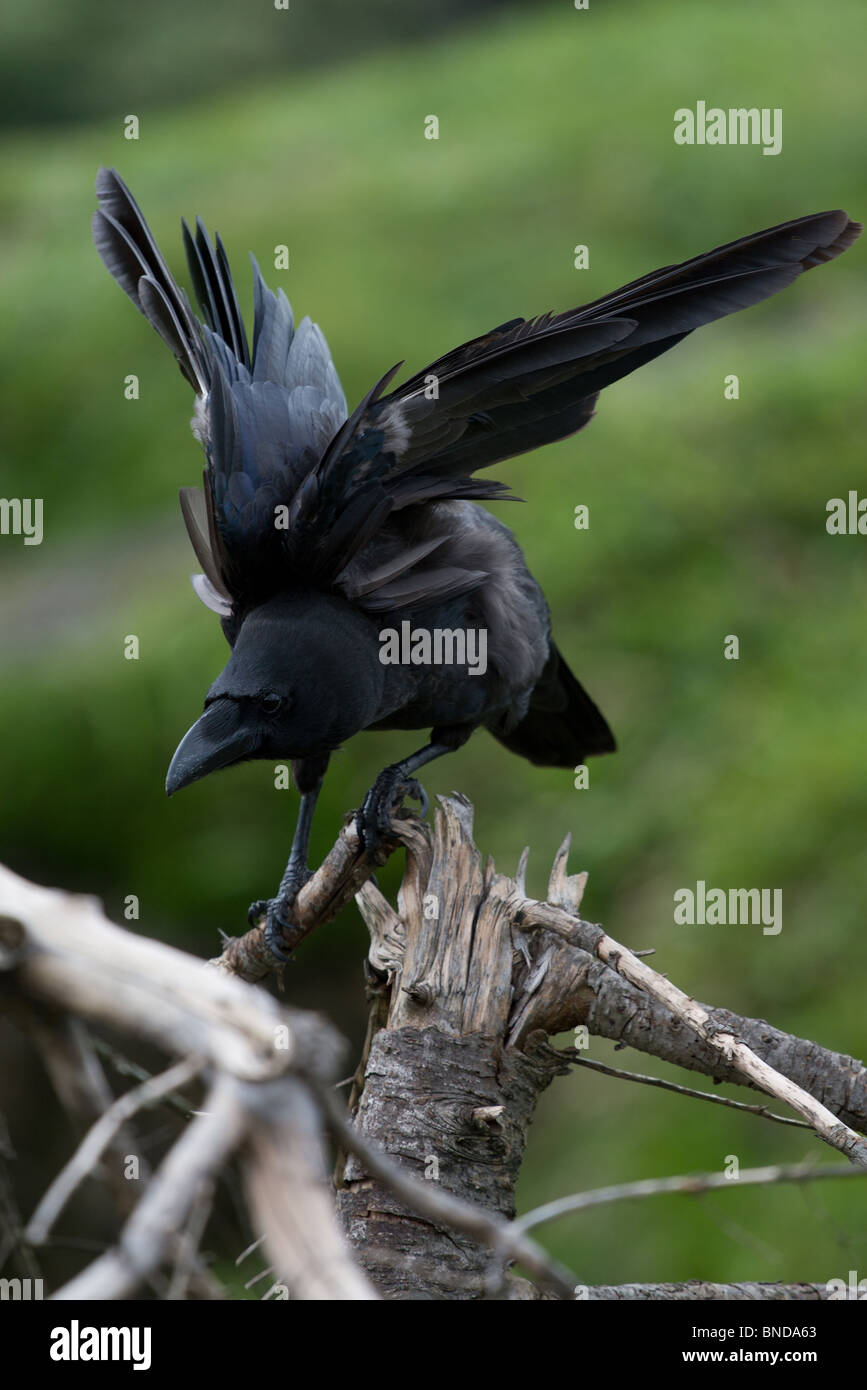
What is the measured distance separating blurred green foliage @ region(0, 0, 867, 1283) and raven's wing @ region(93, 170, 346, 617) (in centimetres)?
188

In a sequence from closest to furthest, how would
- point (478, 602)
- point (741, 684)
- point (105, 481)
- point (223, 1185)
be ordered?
point (223, 1185) → point (478, 602) → point (741, 684) → point (105, 481)

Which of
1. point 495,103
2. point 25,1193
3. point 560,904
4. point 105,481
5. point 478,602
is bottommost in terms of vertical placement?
point 25,1193

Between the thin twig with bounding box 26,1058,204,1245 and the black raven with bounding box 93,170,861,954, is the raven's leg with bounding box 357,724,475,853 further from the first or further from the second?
the thin twig with bounding box 26,1058,204,1245

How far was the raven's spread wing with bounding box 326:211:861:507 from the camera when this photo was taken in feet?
8.39

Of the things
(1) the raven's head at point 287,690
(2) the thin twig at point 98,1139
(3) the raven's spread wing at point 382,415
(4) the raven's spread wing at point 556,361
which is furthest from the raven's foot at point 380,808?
(2) the thin twig at point 98,1139

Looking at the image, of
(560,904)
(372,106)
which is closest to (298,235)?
(372,106)

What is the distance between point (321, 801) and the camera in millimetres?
5434

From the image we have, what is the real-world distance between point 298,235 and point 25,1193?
5.90 m

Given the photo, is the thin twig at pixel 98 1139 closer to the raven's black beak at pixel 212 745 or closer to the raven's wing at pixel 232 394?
the raven's black beak at pixel 212 745

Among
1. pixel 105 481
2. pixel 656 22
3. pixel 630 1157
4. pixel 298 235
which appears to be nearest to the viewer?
pixel 630 1157

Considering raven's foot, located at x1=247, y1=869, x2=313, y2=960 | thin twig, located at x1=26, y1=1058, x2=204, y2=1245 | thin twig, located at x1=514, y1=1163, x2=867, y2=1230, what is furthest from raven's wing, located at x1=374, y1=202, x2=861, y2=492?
thin twig, located at x1=26, y1=1058, x2=204, y2=1245

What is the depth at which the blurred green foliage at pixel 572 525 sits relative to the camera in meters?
4.46

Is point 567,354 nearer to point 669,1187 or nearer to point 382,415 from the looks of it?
point 382,415

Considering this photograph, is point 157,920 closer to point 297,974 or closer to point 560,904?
point 297,974
